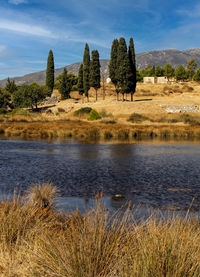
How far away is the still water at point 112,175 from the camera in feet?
31.3

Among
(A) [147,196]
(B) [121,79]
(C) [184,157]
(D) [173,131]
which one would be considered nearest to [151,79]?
(B) [121,79]

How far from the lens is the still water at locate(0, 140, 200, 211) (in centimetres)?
953

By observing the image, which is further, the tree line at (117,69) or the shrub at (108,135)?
the tree line at (117,69)

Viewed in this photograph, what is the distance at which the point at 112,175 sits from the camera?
13.5 metres

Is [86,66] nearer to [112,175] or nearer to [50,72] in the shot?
[50,72]

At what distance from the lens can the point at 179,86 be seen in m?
104

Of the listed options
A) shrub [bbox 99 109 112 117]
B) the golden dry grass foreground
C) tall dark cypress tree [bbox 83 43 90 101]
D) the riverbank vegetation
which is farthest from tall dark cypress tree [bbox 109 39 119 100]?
the riverbank vegetation

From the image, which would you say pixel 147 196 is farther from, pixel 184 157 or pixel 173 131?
pixel 173 131

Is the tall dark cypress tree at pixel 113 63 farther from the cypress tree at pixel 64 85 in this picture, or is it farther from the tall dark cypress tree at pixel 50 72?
the tall dark cypress tree at pixel 50 72

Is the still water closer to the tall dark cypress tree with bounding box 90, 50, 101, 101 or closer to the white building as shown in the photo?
the tall dark cypress tree with bounding box 90, 50, 101, 101

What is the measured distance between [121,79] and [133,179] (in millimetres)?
52881

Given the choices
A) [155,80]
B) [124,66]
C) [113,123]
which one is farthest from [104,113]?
[155,80]

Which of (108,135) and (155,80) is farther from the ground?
(155,80)

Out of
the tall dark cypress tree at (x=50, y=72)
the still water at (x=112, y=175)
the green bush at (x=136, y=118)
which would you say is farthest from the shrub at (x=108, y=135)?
the tall dark cypress tree at (x=50, y=72)
